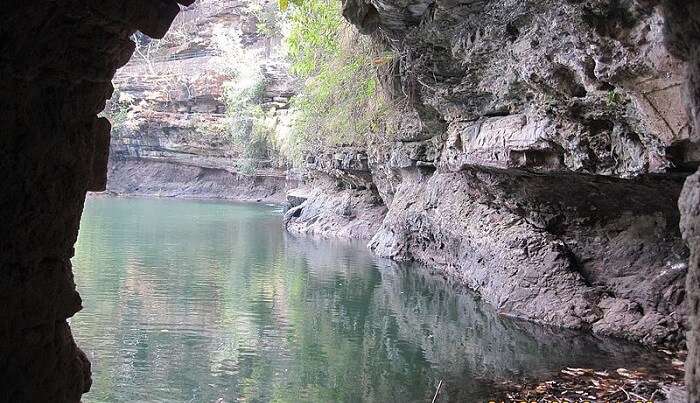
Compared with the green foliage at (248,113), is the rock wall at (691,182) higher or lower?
lower

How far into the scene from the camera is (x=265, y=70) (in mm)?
38125

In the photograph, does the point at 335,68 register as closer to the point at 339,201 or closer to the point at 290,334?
the point at 290,334

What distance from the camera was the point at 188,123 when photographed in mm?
40688

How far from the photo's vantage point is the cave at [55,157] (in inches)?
108

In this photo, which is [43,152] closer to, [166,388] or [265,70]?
[166,388]

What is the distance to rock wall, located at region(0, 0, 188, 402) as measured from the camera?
9.54ft

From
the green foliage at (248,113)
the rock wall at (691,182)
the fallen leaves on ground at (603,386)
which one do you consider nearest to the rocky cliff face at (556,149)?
the fallen leaves on ground at (603,386)

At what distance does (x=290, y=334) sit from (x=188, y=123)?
1267 inches

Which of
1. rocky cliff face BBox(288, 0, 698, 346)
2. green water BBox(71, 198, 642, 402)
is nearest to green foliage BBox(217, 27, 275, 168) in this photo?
green water BBox(71, 198, 642, 402)

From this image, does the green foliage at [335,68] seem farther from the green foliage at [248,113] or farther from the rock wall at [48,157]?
the green foliage at [248,113]

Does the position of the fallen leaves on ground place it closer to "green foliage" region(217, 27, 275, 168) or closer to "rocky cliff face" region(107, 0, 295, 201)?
"green foliage" region(217, 27, 275, 168)

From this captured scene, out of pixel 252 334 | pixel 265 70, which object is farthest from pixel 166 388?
pixel 265 70

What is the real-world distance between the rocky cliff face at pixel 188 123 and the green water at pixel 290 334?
22.7m

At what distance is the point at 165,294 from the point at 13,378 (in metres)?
10.2
